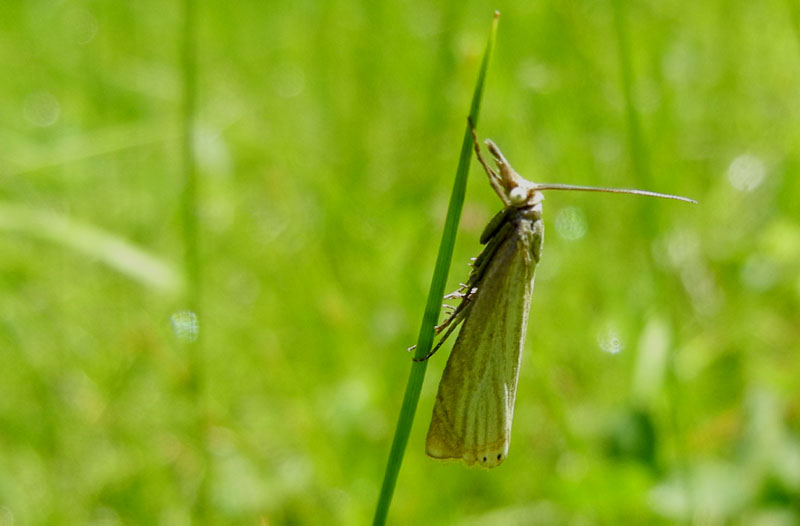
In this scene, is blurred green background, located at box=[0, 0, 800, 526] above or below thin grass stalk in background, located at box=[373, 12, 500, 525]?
above

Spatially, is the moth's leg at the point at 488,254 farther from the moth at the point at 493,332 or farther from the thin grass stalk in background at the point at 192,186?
the thin grass stalk in background at the point at 192,186

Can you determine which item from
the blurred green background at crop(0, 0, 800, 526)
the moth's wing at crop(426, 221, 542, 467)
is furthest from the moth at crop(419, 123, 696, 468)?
the blurred green background at crop(0, 0, 800, 526)

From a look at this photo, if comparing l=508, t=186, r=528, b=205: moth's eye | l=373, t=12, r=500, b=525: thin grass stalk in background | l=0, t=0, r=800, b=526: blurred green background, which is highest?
l=0, t=0, r=800, b=526: blurred green background

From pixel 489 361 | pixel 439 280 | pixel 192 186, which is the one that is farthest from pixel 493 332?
pixel 192 186

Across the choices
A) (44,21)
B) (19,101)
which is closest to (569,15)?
(19,101)

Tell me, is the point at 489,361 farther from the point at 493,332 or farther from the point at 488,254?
the point at 488,254

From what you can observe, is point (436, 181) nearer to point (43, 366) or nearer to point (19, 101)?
point (43, 366)

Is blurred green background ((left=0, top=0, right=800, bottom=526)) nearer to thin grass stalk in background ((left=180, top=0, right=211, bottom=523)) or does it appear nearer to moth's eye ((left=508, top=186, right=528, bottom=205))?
thin grass stalk in background ((left=180, top=0, right=211, bottom=523))

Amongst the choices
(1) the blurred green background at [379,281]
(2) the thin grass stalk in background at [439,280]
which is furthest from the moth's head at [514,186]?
(2) the thin grass stalk in background at [439,280]
